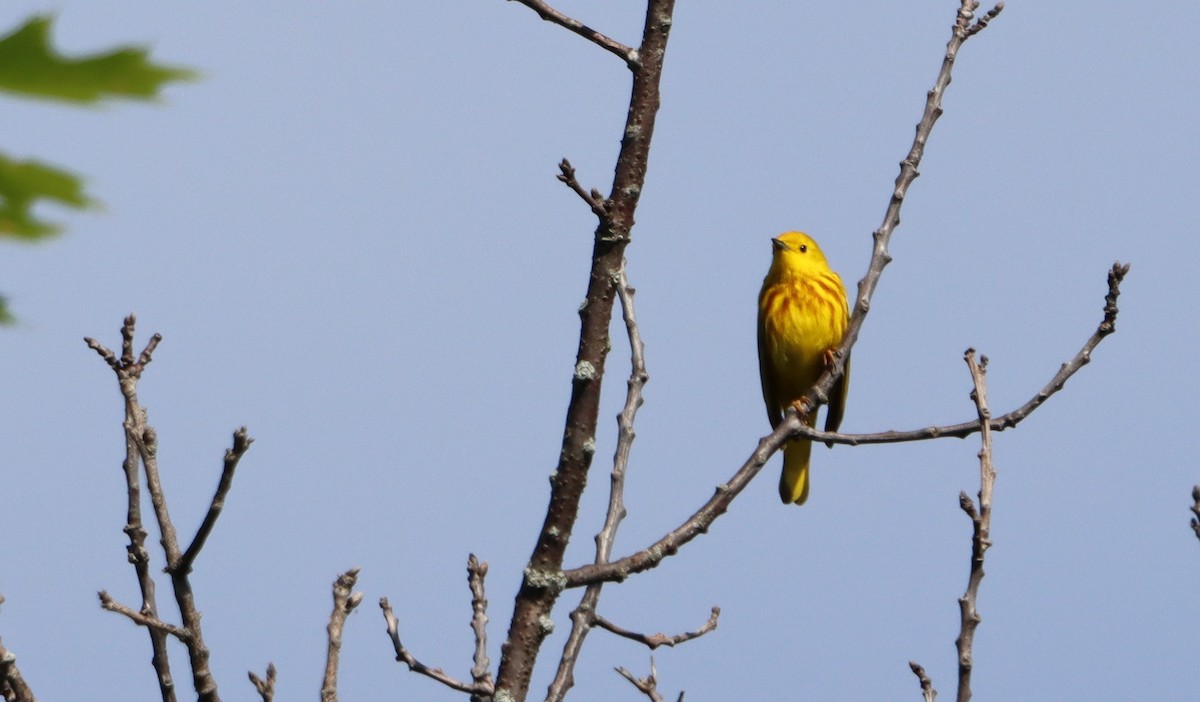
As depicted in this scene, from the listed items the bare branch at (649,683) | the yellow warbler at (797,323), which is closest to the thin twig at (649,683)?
the bare branch at (649,683)

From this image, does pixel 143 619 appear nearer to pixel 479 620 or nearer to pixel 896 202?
pixel 479 620

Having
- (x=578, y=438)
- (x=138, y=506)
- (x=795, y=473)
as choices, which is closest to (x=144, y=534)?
(x=138, y=506)

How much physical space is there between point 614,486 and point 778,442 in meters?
0.62

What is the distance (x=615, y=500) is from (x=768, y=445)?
615 mm

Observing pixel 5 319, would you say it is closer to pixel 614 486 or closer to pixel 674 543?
pixel 674 543

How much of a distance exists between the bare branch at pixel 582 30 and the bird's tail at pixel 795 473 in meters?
5.57

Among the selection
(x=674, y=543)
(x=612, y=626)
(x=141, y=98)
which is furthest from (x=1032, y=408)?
(x=141, y=98)

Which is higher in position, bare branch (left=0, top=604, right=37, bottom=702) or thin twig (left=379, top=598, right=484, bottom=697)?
thin twig (left=379, top=598, right=484, bottom=697)

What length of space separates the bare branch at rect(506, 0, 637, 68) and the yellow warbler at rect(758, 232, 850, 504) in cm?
428

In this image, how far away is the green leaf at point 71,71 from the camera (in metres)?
0.82

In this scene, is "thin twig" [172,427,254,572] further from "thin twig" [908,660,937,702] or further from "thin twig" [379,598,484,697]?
"thin twig" [908,660,937,702]

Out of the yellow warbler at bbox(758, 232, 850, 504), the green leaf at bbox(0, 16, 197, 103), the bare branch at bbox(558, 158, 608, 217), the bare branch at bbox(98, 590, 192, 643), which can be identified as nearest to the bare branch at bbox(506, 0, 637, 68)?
the bare branch at bbox(558, 158, 608, 217)

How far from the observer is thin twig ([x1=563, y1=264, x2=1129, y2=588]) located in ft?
11.1

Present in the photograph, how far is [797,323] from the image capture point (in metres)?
7.89
